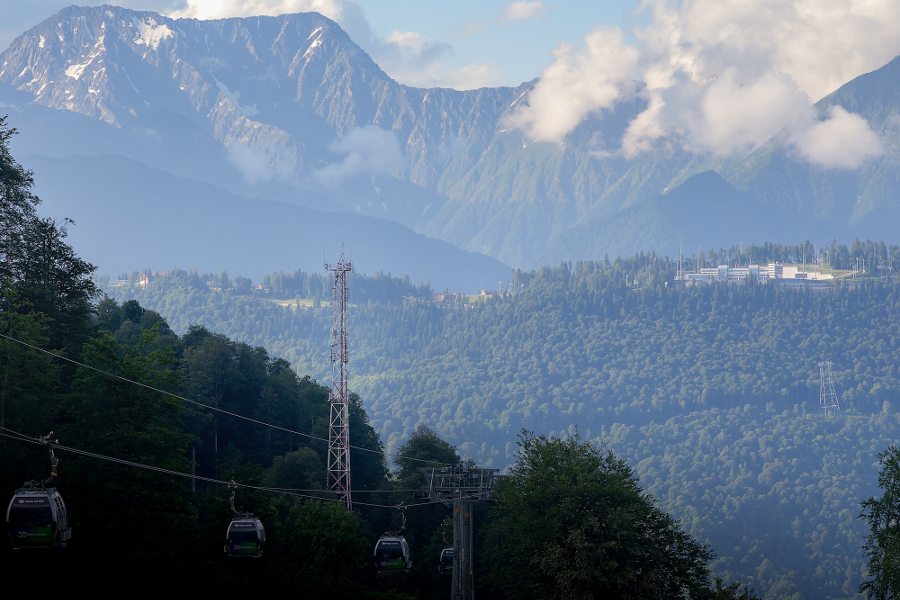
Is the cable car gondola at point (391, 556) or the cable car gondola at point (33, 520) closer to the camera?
the cable car gondola at point (33, 520)

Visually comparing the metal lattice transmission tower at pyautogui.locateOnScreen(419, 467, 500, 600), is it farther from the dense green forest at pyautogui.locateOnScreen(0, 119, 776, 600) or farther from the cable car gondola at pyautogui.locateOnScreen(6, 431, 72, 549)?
the cable car gondola at pyautogui.locateOnScreen(6, 431, 72, 549)

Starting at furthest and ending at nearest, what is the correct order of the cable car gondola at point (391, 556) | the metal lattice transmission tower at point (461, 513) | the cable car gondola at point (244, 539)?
the metal lattice transmission tower at point (461, 513), the cable car gondola at point (391, 556), the cable car gondola at point (244, 539)

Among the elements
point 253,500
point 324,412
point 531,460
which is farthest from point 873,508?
point 324,412

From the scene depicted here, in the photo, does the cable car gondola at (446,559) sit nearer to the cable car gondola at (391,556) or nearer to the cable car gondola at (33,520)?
the cable car gondola at (391,556)

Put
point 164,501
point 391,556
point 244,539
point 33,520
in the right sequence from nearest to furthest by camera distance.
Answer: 1. point 33,520
2. point 244,539
3. point 164,501
4. point 391,556

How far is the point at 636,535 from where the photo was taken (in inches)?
2288

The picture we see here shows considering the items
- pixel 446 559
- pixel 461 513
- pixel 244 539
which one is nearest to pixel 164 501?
pixel 244 539

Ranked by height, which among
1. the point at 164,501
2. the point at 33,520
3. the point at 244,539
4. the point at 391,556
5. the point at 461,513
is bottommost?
the point at 391,556

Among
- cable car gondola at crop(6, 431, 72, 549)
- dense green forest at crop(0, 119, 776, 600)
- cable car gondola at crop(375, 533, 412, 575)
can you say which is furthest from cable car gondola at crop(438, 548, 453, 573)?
cable car gondola at crop(6, 431, 72, 549)

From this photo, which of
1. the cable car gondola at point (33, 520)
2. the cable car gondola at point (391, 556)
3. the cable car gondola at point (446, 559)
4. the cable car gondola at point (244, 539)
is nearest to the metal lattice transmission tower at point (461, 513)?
the cable car gondola at point (446, 559)

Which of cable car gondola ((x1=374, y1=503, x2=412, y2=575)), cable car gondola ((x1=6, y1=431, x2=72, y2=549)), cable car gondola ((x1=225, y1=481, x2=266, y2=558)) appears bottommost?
cable car gondola ((x1=374, y1=503, x2=412, y2=575))

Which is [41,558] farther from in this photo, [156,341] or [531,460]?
[156,341]

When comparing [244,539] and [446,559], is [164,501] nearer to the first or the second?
[244,539]

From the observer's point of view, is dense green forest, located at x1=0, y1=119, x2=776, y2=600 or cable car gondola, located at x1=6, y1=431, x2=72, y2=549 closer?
cable car gondola, located at x1=6, y1=431, x2=72, y2=549
